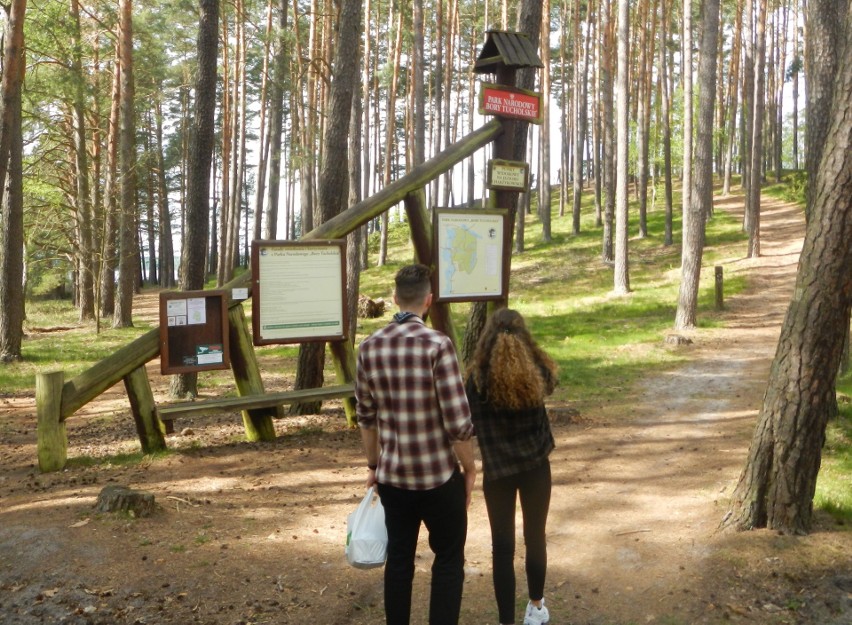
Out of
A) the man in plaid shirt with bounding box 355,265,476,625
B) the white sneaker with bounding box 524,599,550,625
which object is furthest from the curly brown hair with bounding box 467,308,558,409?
the white sneaker with bounding box 524,599,550,625

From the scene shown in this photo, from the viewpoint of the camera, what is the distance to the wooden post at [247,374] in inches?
309

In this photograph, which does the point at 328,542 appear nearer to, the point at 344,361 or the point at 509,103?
the point at 344,361

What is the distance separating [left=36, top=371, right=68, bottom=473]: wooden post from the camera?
6.99m

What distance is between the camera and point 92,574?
4.73m

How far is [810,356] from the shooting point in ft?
17.1

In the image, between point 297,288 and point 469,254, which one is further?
point 469,254

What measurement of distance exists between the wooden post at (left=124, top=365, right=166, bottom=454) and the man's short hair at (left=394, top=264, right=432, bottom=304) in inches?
175

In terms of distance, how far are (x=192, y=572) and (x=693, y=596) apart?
2994 mm

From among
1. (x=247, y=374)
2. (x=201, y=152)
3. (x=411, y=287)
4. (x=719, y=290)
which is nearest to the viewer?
(x=411, y=287)

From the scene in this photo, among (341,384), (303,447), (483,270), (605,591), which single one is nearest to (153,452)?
(303,447)

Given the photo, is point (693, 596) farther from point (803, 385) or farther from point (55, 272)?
point (55, 272)

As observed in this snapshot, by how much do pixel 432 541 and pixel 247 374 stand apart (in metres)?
4.72

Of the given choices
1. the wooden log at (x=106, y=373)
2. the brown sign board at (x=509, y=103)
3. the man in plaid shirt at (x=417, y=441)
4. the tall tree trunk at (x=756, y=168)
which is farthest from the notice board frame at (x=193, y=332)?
the tall tree trunk at (x=756, y=168)

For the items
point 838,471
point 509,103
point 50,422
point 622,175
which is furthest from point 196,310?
point 622,175
